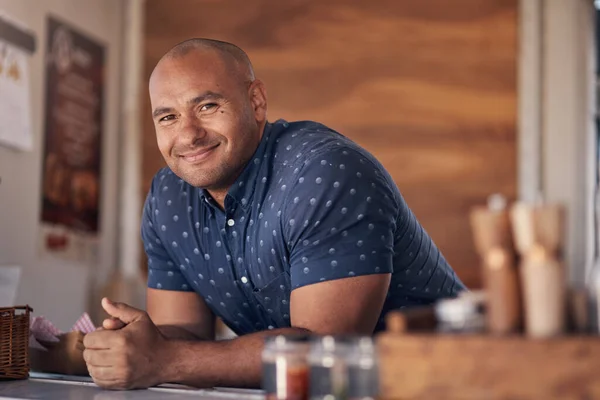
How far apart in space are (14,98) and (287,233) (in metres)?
1.33

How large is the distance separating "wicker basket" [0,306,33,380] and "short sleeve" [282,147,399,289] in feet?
1.75

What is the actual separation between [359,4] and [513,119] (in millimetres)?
669

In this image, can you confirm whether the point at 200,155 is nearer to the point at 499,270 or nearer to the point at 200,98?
the point at 200,98

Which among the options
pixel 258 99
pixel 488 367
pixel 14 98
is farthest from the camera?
pixel 14 98

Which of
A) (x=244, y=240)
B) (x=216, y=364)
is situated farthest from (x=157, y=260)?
(x=216, y=364)

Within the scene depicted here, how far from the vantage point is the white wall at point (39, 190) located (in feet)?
8.66

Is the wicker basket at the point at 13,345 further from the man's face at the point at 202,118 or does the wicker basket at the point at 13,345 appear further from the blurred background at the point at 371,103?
the blurred background at the point at 371,103

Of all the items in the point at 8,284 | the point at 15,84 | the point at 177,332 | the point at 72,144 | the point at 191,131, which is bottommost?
the point at 177,332

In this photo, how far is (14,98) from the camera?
2617 mm

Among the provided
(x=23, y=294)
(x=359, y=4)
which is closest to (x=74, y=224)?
(x=23, y=294)

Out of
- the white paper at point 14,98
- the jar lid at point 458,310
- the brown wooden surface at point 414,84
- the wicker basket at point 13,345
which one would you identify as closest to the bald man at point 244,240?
the wicker basket at point 13,345

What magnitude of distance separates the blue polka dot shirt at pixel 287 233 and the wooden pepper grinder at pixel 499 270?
1.96ft

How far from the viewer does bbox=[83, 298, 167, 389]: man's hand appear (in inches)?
57.7

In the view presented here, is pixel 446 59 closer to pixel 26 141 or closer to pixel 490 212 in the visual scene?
pixel 26 141
